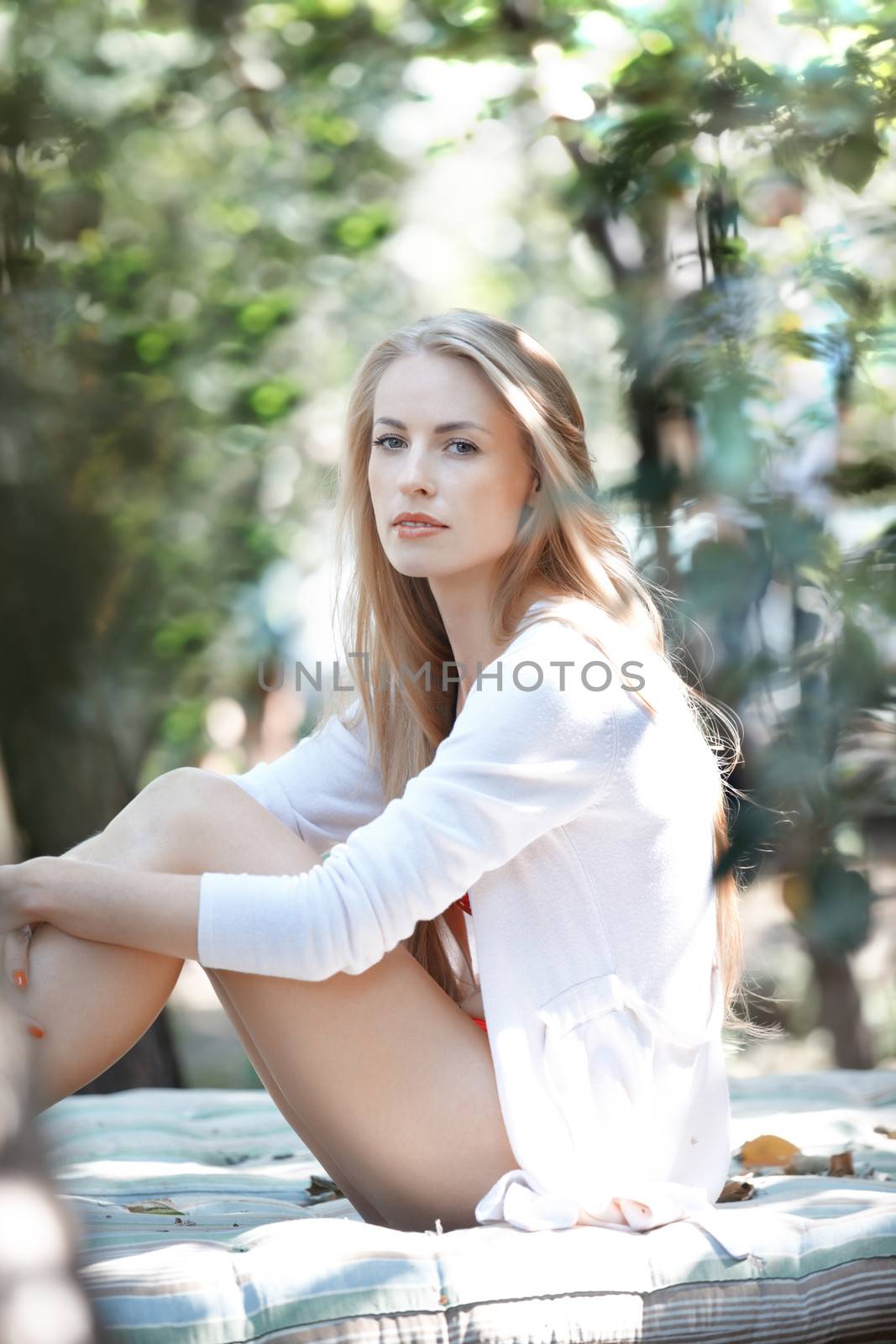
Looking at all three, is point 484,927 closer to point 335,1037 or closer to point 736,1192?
point 335,1037

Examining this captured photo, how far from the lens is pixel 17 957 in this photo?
1.89m

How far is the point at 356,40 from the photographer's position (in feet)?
17.0

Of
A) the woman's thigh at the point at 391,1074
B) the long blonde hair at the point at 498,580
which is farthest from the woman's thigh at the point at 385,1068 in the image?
the long blonde hair at the point at 498,580

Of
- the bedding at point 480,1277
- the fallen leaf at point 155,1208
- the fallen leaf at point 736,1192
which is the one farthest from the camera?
the fallen leaf at point 736,1192

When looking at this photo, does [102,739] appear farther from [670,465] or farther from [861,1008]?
[670,465]

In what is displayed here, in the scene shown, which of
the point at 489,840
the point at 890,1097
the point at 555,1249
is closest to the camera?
the point at 555,1249

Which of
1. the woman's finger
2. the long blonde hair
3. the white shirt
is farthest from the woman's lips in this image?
the woman's finger

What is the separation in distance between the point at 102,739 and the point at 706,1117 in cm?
337

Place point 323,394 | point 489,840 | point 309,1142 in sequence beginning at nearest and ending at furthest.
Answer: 1. point 489,840
2. point 309,1142
3. point 323,394

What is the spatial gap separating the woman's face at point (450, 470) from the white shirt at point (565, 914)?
0.21m

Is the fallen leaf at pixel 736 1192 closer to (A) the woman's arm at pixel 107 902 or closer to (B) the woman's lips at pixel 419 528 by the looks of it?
(A) the woman's arm at pixel 107 902

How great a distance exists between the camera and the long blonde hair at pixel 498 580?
87.5 inches

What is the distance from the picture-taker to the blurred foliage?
1440 millimetres

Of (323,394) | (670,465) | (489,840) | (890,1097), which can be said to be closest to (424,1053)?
(489,840)
